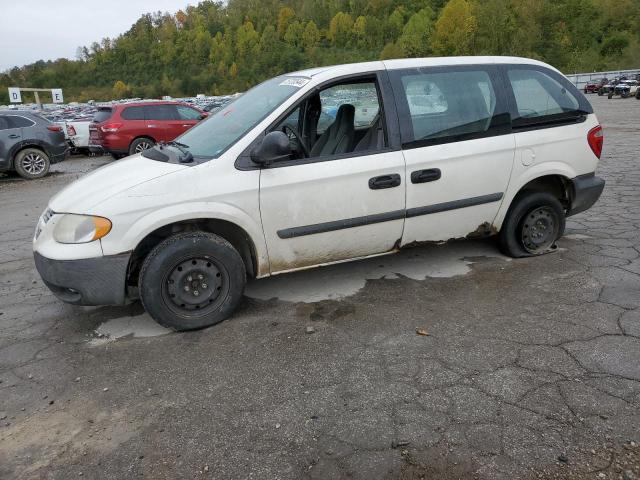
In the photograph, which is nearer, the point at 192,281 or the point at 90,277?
the point at 90,277

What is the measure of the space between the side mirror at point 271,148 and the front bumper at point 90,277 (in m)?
1.08

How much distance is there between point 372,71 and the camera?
3.95 m

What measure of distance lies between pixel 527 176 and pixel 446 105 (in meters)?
0.97

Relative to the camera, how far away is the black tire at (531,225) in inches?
177

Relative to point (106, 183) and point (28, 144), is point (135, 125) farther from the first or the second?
point (106, 183)

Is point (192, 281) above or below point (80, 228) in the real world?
below

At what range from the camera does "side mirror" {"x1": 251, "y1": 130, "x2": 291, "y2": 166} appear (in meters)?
3.41

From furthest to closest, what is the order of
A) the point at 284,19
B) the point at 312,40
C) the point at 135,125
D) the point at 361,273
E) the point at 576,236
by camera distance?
the point at 284,19, the point at 312,40, the point at 135,125, the point at 576,236, the point at 361,273

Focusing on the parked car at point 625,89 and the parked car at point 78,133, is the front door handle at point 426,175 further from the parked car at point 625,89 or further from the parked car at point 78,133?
the parked car at point 625,89

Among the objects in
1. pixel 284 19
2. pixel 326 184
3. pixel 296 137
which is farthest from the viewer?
pixel 284 19

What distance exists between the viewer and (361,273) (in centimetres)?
448

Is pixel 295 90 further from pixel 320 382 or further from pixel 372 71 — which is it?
pixel 320 382

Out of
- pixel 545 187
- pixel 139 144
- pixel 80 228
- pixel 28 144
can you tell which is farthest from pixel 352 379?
pixel 139 144

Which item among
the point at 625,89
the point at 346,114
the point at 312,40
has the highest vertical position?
the point at 312,40
